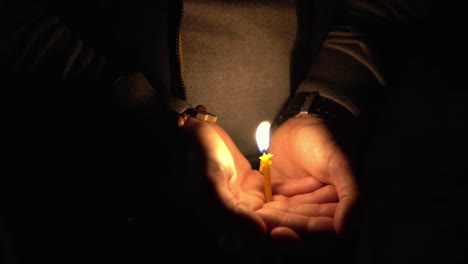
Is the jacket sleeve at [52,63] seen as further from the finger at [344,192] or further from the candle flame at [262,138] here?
the finger at [344,192]

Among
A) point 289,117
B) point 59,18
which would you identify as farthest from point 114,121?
point 289,117

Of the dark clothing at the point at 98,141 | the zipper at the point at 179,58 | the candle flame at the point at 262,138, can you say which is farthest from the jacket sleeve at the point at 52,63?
the candle flame at the point at 262,138

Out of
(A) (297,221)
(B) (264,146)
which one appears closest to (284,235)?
(A) (297,221)

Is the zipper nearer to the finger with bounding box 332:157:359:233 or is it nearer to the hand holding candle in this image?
the hand holding candle

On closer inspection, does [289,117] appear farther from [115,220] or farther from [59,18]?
[59,18]

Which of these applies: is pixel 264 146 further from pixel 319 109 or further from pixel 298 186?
pixel 319 109

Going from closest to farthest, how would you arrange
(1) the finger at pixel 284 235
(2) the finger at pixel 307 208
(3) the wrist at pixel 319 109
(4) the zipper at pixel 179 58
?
(1) the finger at pixel 284 235
(2) the finger at pixel 307 208
(4) the zipper at pixel 179 58
(3) the wrist at pixel 319 109

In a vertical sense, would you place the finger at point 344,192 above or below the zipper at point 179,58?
below
